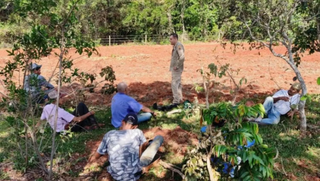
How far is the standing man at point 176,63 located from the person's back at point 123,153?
10.3 feet

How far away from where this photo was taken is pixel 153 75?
10.3 meters

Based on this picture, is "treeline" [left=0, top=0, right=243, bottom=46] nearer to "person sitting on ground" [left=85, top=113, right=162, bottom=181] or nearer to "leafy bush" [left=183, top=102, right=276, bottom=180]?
"person sitting on ground" [left=85, top=113, right=162, bottom=181]

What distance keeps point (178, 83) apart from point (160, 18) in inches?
847

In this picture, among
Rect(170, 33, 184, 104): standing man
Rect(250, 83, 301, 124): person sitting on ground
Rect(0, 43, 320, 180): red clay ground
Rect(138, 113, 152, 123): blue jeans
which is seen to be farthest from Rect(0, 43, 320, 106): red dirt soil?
Rect(138, 113, 152, 123): blue jeans

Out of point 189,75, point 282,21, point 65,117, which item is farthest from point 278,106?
point 189,75

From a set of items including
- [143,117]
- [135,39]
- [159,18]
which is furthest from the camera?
[135,39]

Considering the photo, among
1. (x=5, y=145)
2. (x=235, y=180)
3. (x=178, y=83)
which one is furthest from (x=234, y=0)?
(x=5, y=145)

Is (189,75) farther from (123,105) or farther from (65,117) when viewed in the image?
(65,117)

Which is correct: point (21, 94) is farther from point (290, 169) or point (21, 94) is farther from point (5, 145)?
point (290, 169)

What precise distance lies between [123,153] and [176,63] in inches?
133

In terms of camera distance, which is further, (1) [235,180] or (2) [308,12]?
(2) [308,12]

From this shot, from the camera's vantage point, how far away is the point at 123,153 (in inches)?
129

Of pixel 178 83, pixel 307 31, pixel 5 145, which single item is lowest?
pixel 5 145

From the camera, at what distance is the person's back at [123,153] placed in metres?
3.27
